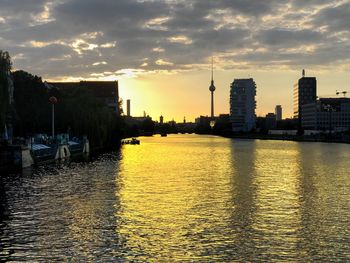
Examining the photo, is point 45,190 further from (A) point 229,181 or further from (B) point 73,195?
(A) point 229,181

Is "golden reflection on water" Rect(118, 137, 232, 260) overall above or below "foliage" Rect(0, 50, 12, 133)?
below

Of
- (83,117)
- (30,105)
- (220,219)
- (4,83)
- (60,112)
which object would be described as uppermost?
(4,83)

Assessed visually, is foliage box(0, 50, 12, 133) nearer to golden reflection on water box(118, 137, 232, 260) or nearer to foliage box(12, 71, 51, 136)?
golden reflection on water box(118, 137, 232, 260)

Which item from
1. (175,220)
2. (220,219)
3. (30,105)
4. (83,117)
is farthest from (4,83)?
(83,117)

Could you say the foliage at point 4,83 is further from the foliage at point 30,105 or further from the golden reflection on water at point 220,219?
the foliage at point 30,105

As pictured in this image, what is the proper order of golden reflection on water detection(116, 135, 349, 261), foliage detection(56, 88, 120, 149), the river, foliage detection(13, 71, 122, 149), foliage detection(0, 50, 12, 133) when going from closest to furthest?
the river < golden reflection on water detection(116, 135, 349, 261) < foliage detection(0, 50, 12, 133) < foliage detection(13, 71, 122, 149) < foliage detection(56, 88, 120, 149)

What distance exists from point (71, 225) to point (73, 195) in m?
12.3

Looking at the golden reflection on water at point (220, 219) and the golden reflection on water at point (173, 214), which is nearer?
the golden reflection on water at point (220, 219)

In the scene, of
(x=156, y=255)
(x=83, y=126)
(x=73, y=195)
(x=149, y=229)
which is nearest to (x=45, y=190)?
(x=73, y=195)

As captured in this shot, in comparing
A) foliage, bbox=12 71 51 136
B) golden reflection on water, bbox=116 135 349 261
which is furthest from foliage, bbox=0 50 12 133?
foliage, bbox=12 71 51 136

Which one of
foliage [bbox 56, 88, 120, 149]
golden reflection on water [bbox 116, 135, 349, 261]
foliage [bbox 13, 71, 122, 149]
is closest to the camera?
golden reflection on water [bbox 116, 135, 349, 261]

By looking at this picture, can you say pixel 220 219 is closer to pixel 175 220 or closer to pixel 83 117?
pixel 175 220

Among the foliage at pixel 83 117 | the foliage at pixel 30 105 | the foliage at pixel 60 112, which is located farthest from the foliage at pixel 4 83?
the foliage at pixel 83 117

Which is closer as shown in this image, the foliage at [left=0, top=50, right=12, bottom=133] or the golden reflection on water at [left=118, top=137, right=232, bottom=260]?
the golden reflection on water at [left=118, top=137, right=232, bottom=260]
